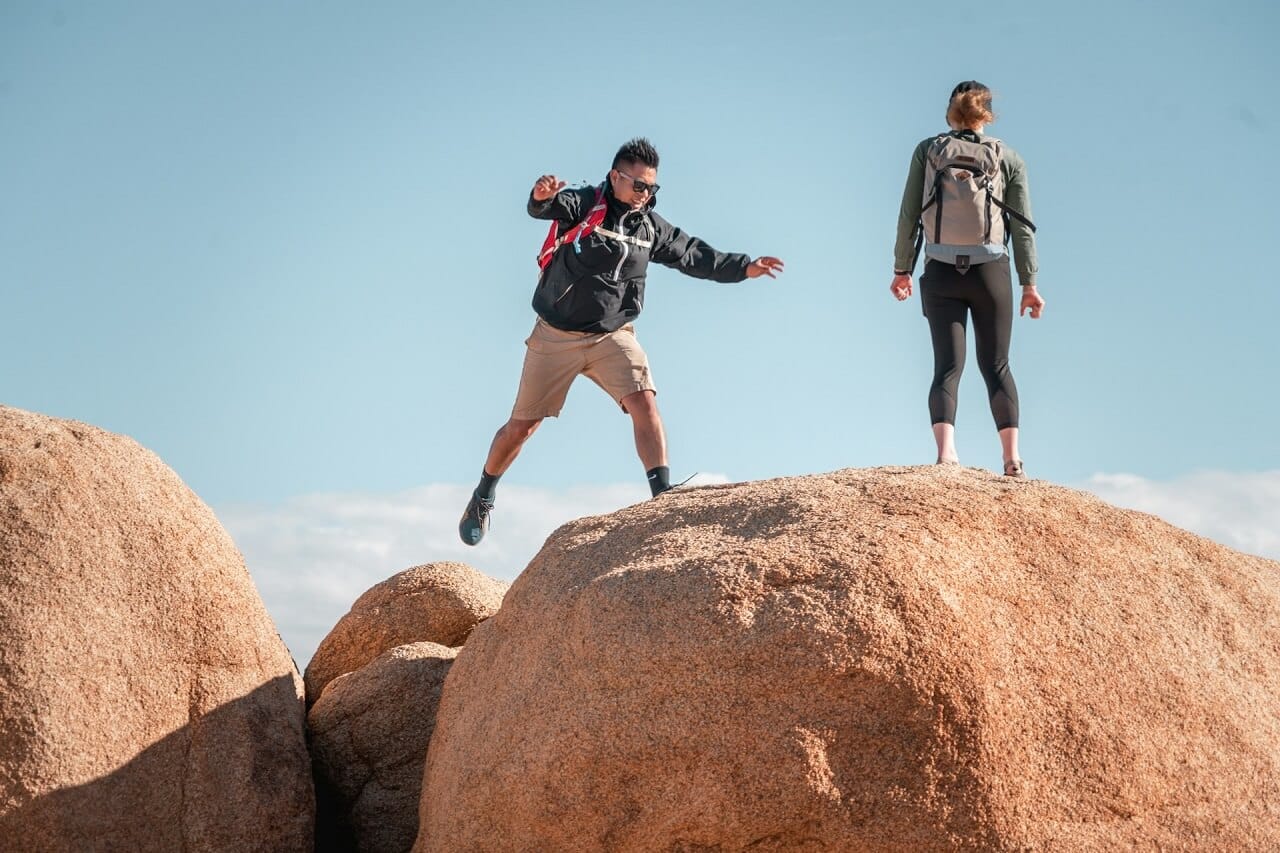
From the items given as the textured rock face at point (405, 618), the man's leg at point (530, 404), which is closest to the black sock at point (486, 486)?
the man's leg at point (530, 404)

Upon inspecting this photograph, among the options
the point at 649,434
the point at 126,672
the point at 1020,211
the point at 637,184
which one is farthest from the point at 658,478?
the point at 126,672

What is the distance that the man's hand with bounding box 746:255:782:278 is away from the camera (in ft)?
32.4

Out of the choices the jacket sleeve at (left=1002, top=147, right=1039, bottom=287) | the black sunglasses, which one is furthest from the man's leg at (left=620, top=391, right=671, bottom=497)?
the jacket sleeve at (left=1002, top=147, right=1039, bottom=287)

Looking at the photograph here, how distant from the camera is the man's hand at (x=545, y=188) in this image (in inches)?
353

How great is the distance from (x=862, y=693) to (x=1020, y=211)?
15.5 feet

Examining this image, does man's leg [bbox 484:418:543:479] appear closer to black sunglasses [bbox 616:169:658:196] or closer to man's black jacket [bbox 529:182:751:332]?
man's black jacket [bbox 529:182:751:332]

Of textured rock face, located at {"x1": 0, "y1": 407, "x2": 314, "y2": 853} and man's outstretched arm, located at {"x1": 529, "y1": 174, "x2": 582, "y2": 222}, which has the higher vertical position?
man's outstretched arm, located at {"x1": 529, "y1": 174, "x2": 582, "y2": 222}

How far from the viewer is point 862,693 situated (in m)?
4.93

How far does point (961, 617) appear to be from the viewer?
510 centimetres

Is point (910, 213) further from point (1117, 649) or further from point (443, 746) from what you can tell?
point (443, 746)

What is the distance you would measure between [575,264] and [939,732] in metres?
5.09

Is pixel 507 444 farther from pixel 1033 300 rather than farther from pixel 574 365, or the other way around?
pixel 1033 300

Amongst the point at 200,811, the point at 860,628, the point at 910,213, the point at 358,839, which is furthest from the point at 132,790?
the point at 910,213

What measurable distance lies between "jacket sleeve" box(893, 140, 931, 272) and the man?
71.0 inches
